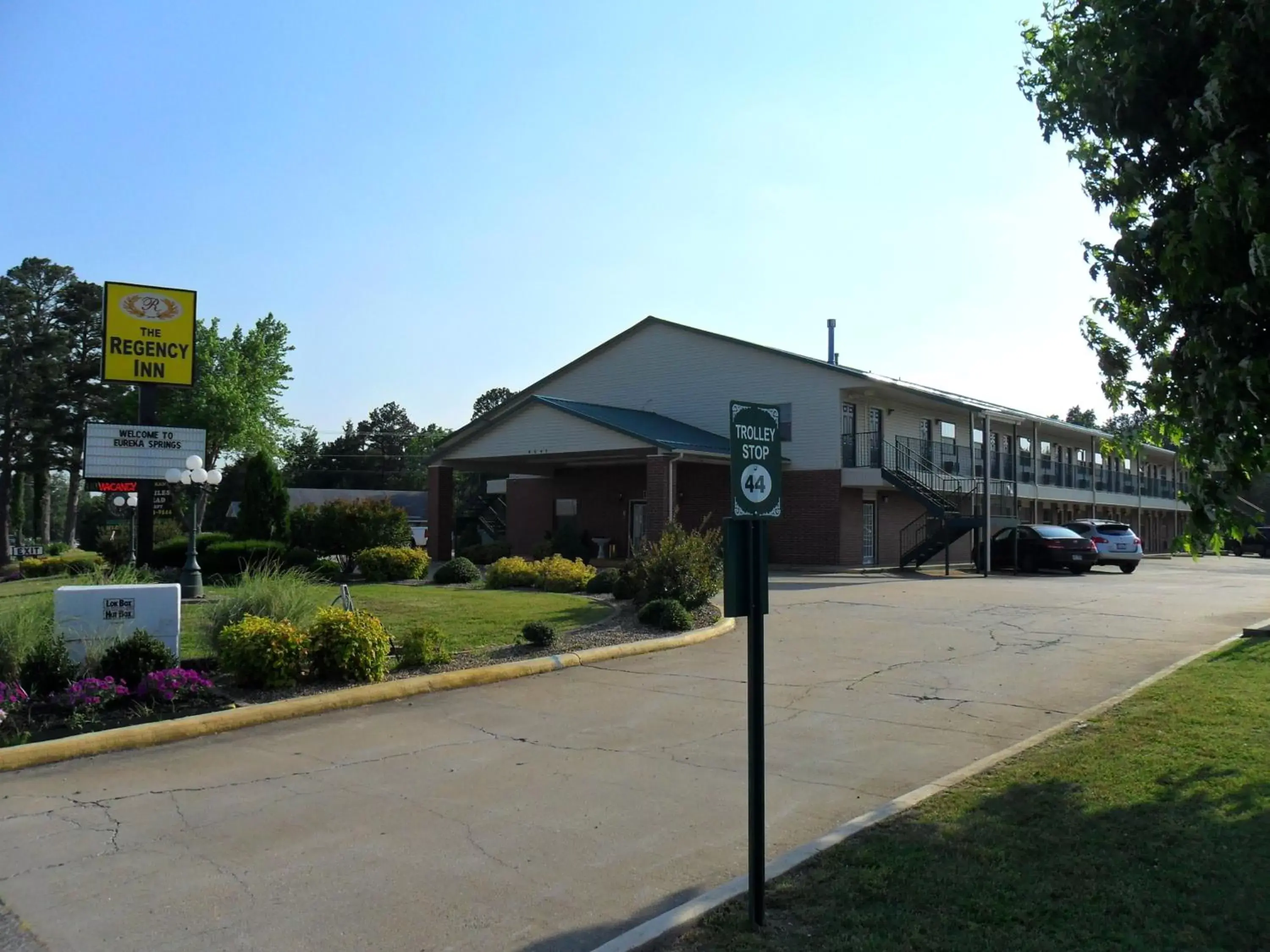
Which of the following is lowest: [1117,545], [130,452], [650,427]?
[1117,545]

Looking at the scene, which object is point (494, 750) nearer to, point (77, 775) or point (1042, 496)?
point (77, 775)

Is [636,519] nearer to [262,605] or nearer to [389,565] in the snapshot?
[389,565]

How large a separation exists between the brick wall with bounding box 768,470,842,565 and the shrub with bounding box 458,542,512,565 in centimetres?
853

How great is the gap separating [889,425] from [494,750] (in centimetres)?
2934

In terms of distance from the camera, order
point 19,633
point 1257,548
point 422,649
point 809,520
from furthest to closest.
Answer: point 1257,548 → point 809,520 → point 422,649 → point 19,633

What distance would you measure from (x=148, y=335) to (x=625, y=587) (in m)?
13.9

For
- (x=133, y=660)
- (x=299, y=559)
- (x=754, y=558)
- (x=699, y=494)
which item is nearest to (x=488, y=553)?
(x=299, y=559)

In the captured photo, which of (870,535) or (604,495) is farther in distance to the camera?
(604,495)

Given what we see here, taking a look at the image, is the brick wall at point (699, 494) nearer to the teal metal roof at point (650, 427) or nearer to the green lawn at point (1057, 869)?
the teal metal roof at point (650, 427)

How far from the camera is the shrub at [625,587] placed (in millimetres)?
17516

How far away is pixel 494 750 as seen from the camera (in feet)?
26.5

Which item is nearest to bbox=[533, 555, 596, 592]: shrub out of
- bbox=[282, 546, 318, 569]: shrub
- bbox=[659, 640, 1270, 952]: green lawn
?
bbox=[282, 546, 318, 569]: shrub

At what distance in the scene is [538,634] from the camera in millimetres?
12367

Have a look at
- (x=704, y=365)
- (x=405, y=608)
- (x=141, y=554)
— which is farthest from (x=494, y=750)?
(x=704, y=365)
